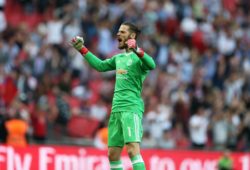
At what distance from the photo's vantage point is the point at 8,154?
16.2 m

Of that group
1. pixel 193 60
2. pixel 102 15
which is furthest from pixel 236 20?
pixel 102 15

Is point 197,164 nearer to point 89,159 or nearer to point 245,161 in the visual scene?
point 245,161

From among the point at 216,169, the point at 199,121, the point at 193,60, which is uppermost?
the point at 193,60

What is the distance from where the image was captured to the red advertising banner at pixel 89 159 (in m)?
16.4

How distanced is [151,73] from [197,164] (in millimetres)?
3573

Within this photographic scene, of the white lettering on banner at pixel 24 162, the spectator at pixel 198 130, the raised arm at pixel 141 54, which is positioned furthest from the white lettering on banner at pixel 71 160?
the raised arm at pixel 141 54

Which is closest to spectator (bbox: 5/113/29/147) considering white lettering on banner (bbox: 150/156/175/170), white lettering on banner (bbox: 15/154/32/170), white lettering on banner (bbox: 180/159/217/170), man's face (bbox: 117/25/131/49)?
white lettering on banner (bbox: 15/154/32/170)

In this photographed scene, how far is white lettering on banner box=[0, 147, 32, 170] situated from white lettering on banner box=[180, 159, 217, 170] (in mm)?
3889

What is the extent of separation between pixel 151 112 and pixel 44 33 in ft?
10.5

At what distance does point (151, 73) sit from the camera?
22219 mm

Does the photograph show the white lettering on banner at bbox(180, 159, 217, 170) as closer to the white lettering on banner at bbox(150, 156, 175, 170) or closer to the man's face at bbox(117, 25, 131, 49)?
the white lettering on banner at bbox(150, 156, 175, 170)

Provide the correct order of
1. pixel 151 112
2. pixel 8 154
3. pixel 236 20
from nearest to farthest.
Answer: pixel 8 154 < pixel 151 112 < pixel 236 20

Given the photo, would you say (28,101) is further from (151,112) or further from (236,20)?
(236,20)

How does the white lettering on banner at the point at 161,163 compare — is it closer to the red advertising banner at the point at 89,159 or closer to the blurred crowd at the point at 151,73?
the red advertising banner at the point at 89,159
